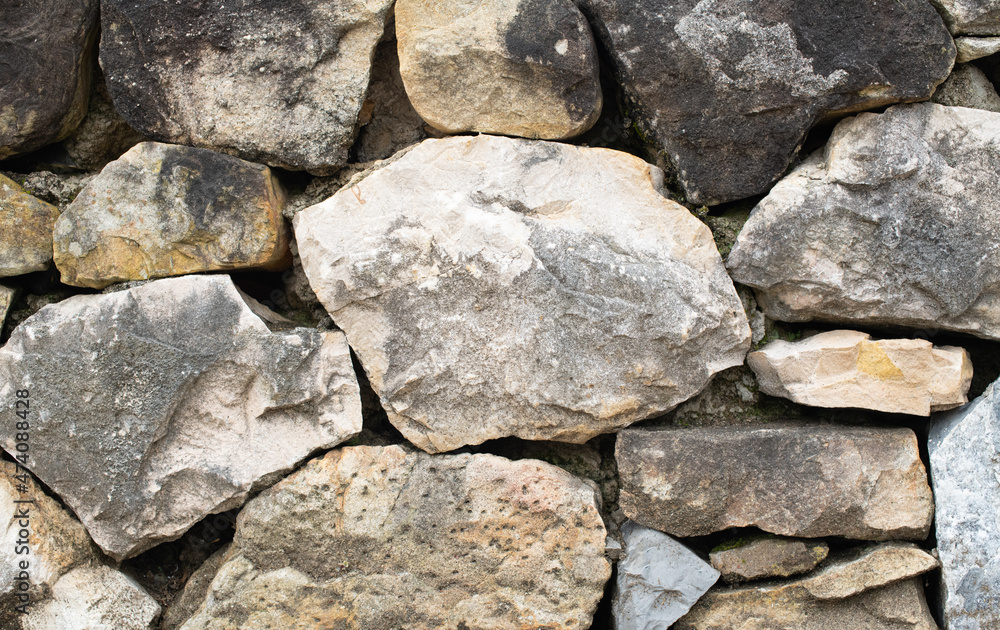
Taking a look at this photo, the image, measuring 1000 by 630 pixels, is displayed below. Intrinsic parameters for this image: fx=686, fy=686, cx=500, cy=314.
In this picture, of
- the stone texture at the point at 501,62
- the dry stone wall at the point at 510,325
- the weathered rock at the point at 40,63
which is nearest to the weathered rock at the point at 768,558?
the dry stone wall at the point at 510,325

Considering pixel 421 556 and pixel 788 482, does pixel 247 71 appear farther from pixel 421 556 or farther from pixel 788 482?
pixel 788 482

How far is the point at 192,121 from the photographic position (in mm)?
1947

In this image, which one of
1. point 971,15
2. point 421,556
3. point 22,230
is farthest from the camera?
point 22,230

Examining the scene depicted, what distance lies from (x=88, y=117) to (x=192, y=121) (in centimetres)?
43

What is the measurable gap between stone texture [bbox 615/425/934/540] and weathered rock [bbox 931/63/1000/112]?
3.07 ft

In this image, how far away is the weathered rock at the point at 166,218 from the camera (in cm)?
192

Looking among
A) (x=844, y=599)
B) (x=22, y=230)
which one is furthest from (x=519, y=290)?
(x=22, y=230)

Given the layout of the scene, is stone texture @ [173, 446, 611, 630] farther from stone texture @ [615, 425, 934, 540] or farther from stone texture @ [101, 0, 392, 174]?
stone texture @ [101, 0, 392, 174]

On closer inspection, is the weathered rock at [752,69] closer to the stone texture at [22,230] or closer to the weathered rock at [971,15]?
the weathered rock at [971,15]

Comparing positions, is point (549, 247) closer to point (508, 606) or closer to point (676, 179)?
point (676, 179)

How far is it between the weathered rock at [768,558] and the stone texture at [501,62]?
4.12 feet

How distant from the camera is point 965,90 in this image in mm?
1917

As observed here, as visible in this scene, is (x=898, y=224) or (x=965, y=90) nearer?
(x=898, y=224)

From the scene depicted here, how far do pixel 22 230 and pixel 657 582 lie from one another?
2060 mm
